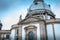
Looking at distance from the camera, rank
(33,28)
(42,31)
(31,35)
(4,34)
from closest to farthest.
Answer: (42,31) → (33,28) → (31,35) → (4,34)

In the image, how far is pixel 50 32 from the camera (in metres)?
27.7

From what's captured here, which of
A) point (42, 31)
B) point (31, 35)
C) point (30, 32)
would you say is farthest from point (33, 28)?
point (42, 31)

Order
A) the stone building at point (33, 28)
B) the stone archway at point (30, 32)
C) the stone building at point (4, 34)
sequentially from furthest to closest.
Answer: the stone building at point (4, 34) < the stone archway at point (30, 32) < the stone building at point (33, 28)

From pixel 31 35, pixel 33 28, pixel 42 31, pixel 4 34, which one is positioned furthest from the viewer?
pixel 4 34

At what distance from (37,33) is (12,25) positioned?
673 centimetres

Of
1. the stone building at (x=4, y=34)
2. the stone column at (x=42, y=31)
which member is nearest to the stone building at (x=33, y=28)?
the stone column at (x=42, y=31)

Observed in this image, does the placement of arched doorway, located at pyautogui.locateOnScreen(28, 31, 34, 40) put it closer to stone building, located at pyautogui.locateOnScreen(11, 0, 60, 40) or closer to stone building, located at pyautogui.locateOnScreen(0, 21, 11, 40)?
stone building, located at pyautogui.locateOnScreen(11, 0, 60, 40)

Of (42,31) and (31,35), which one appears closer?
(42,31)

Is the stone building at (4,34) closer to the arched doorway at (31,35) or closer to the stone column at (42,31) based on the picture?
the arched doorway at (31,35)

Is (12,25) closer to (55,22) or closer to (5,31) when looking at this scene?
(5,31)

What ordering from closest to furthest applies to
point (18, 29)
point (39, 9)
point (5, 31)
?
point (18, 29)
point (39, 9)
point (5, 31)

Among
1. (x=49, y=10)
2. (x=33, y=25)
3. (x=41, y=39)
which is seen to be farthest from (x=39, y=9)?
(x=41, y=39)

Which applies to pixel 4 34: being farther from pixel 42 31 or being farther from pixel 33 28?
pixel 42 31

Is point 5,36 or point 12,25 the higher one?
point 12,25
